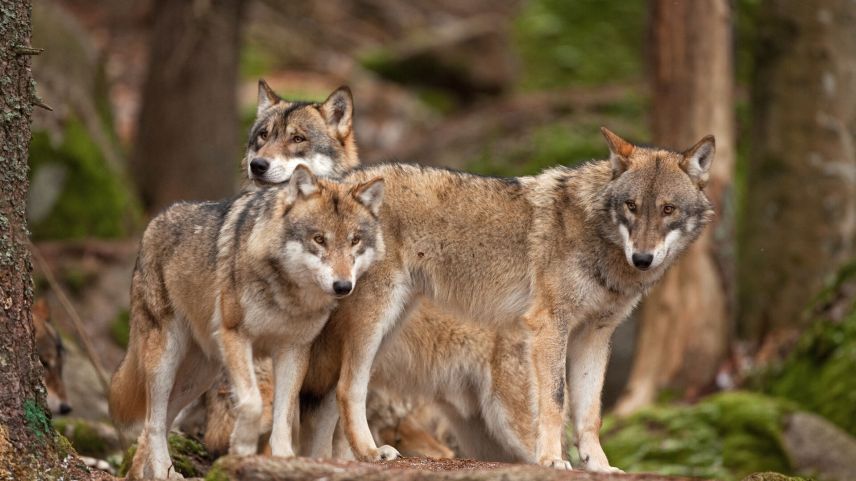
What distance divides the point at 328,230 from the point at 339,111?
2.59 m

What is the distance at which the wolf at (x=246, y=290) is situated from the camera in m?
7.79

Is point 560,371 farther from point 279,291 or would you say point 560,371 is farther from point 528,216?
point 279,291

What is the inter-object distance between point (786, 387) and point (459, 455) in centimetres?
446

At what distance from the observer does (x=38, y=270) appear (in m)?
15.4

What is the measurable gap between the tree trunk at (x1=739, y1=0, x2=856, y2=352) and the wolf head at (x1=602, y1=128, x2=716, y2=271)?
26.6 ft

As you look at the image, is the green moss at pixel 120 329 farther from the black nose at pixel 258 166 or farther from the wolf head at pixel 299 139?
the black nose at pixel 258 166

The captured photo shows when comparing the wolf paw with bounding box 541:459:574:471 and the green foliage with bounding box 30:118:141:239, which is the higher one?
the green foliage with bounding box 30:118:141:239

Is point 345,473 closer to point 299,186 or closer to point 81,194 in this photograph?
point 299,186

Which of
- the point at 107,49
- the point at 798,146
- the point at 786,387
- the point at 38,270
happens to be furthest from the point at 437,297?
the point at 107,49

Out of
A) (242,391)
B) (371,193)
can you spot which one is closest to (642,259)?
(371,193)

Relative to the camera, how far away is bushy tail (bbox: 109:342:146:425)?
8656 millimetres

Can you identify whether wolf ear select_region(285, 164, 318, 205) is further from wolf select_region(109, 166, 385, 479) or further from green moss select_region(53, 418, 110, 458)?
green moss select_region(53, 418, 110, 458)

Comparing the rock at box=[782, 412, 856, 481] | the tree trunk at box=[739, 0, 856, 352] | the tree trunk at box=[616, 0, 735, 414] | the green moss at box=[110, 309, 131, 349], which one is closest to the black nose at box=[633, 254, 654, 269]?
the rock at box=[782, 412, 856, 481]

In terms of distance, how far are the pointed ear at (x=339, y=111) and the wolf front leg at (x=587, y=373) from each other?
2843mm
